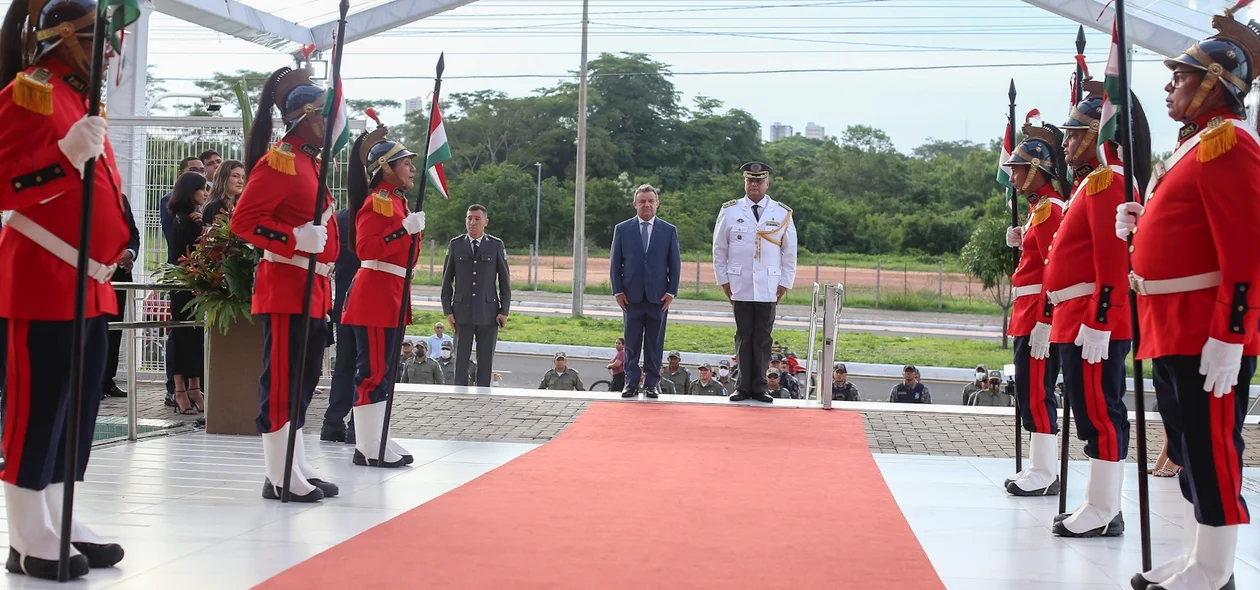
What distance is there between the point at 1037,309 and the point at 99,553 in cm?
419

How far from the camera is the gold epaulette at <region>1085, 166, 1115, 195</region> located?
473 centimetres

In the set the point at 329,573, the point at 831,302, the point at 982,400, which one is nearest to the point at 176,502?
the point at 329,573

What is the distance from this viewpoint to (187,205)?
319 inches

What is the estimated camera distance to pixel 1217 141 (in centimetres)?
364

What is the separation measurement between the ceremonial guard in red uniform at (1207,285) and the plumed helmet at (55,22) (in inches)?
136

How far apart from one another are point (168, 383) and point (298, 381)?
3973 millimetres

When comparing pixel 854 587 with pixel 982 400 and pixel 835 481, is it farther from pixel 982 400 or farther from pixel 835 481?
pixel 982 400

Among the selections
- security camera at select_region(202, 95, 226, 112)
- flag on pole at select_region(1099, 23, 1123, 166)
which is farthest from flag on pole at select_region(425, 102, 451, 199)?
security camera at select_region(202, 95, 226, 112)

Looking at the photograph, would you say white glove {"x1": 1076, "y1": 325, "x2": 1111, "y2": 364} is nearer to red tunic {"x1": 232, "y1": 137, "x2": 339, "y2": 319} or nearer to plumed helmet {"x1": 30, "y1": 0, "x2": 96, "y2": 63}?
red tunic {"x1": 232, "y1": 137, "x2": 339, "y2": 319}

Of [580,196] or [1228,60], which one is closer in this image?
[1228,60]

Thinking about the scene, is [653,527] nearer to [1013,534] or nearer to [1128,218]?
[1013,534]

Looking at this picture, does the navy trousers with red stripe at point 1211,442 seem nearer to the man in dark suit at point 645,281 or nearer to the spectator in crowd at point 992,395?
the man in dark suit at point 645,281

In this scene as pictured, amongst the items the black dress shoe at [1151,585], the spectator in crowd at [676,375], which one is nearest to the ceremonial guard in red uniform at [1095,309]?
the black dress shoe at [1151,585]

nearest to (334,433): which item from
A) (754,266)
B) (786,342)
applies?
(754,266)
